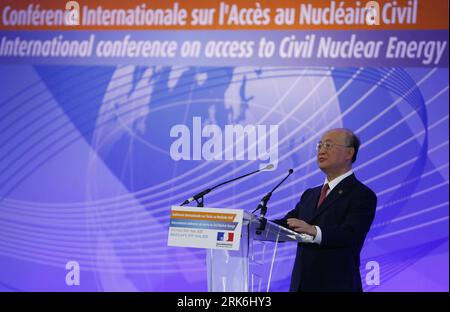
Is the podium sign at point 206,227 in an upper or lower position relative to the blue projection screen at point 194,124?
lower

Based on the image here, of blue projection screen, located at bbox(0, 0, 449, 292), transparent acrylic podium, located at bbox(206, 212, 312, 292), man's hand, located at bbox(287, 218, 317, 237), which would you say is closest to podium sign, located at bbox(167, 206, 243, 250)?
transparent acrylic podium, located at bbox(206, 212, 312, 292)

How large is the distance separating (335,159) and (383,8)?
1.79m

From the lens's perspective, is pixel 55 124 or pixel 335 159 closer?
pixel 335 159

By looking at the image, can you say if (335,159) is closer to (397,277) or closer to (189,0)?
(397,277)

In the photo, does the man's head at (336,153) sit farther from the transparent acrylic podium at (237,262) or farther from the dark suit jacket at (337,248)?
the transparent acrylic podium at (237,262)

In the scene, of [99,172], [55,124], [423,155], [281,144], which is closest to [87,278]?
[99,172]

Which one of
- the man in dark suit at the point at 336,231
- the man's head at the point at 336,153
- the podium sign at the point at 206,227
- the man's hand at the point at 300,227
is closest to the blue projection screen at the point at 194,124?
the man's head at the point at 336,153

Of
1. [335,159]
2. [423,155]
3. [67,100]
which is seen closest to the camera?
[335,159]

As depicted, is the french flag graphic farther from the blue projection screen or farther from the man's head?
the blue projection screen

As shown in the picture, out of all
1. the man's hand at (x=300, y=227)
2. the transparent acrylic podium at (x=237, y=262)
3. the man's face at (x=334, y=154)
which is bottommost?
the transparent acrylic podium at (x=237, y=262)

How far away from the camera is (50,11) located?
636 centimetres

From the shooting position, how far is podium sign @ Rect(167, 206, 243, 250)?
3871 millimetres

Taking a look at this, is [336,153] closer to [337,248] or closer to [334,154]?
[334,154]

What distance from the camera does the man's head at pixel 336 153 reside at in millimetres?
4750
